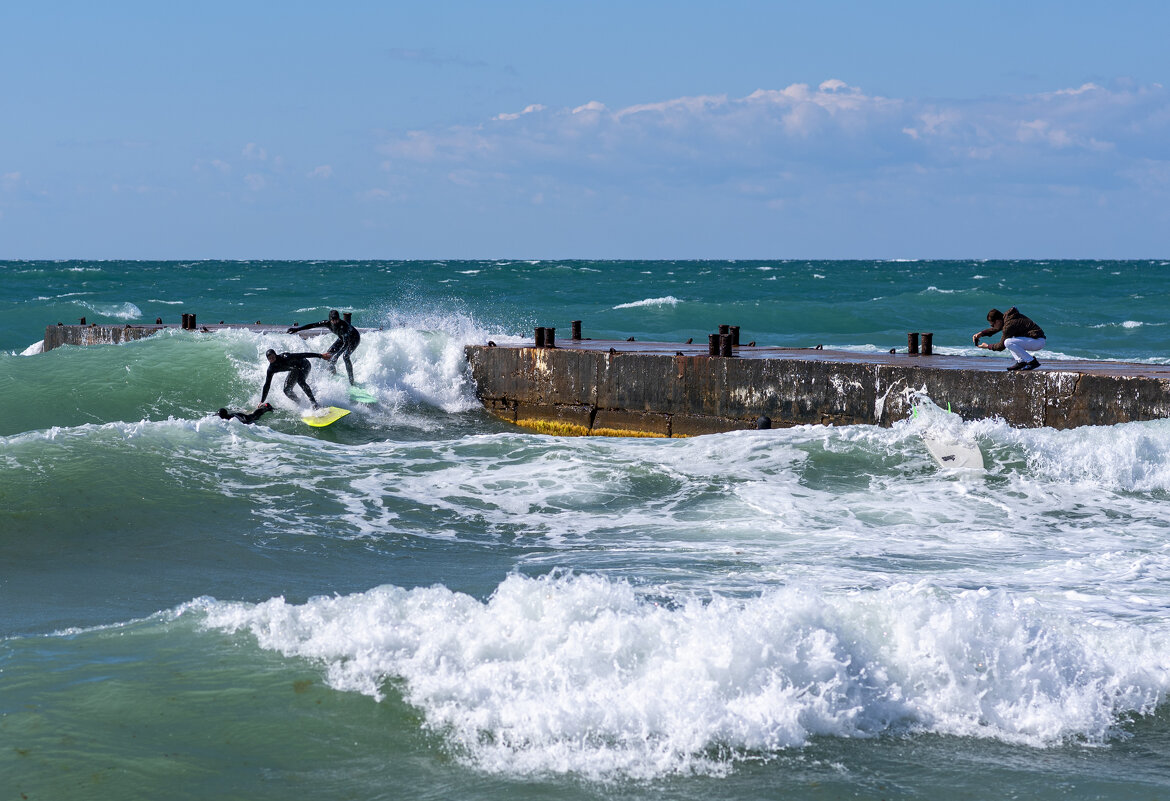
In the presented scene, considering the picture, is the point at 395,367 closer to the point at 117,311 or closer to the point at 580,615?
the point at 580,615

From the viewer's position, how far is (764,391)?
13.7 meters

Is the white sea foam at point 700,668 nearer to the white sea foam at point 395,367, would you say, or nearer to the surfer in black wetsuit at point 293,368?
the surfer in black wetsuit at point 293,368

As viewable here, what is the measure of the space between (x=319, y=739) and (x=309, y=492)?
19.3 feet

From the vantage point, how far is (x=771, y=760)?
4.68m

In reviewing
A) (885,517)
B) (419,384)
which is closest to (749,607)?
(885,517)

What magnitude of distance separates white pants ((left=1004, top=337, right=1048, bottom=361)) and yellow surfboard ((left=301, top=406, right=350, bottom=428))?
27.9 ft

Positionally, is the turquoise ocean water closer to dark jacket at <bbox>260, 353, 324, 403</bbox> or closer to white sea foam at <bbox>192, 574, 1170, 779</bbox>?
white sea foam at <bbox>192, 574, 1170, 779</bbox>

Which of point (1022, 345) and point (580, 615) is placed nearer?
point (580, 615)

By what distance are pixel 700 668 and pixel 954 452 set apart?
711cm

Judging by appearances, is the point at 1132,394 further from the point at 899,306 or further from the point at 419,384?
the point at 899,306

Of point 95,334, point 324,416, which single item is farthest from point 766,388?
point 95,334

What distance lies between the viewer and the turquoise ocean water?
15.2 ft

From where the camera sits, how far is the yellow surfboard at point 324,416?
15.4 m

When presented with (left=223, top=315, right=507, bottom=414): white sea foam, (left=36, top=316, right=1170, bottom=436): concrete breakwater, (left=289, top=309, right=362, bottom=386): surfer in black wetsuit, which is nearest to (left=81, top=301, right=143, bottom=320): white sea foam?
(left=223, top=315, right=507, bottom=414): white sea foam
